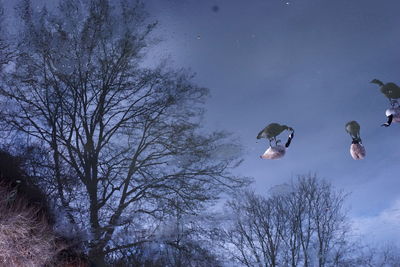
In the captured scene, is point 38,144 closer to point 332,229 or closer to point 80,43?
point 80,43

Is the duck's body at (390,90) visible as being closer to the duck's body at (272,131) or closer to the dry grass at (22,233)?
the duck's body at (272,131)

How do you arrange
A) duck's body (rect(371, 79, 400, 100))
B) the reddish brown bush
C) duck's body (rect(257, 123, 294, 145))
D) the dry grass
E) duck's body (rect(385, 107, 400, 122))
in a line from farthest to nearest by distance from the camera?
the reddish brown bush → the dry grass → duck's body (rect(257, 123, 294, 145)) → duck's body (rect(371, 79, 400, 100)) → duck's body (rect(385, 107, 400, 122))

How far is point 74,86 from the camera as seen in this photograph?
11.2 metres

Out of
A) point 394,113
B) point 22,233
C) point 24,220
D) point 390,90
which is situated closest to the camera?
point 394,113

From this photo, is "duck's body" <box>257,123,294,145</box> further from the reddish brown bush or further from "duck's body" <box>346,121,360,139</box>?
the reddish brown bush

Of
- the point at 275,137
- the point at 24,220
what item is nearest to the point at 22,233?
the point at 24,220

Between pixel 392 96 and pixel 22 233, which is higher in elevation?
pixel 392 96

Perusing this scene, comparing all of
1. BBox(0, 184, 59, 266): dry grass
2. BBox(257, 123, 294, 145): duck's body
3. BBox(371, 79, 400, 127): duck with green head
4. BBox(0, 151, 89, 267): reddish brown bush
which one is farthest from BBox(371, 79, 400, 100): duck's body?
BBox(0, 151, 89, 267): reddish brown bush

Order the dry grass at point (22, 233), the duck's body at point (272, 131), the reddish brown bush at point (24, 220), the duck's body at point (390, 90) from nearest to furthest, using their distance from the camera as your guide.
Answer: the duck's body at point (390, 90)
the duck's body at point (272, 131)
the dry grass at point (22, 233)
the reddish brown bush at point (24, 220)

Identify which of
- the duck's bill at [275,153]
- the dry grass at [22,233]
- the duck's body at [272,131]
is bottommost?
the dry grass at [22,233]

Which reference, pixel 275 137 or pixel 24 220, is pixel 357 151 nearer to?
pixel 275 137

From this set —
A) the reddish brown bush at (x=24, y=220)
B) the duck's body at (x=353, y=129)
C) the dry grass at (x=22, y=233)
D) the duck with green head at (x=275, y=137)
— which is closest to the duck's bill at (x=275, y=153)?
the duck with green head at (x=275, y=137)

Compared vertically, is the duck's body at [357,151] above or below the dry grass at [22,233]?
above

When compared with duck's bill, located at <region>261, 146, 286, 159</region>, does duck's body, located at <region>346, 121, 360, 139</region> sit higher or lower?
higher
